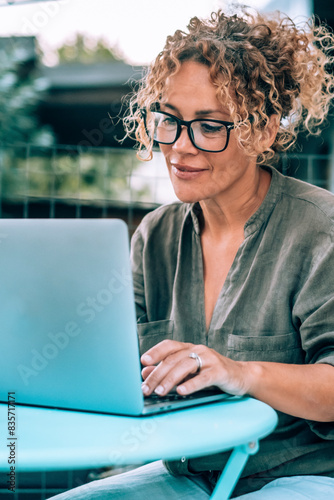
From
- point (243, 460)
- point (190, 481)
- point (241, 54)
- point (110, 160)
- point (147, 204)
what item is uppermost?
point (241, 54)

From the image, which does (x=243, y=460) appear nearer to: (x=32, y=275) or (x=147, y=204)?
(x=32, y=275)

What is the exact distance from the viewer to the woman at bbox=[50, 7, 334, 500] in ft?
3.58

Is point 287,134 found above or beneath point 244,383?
above

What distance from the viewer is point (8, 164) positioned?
166 inches

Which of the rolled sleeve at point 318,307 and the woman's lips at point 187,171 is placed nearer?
the rolled sleeve at point 318,307

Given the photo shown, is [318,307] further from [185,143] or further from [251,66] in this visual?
[251,66]

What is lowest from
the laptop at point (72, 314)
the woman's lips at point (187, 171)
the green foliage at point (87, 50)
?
the laptop at point (72, 314)

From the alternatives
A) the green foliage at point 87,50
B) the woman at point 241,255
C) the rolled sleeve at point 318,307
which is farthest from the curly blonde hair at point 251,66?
the green foliage at point 87,50

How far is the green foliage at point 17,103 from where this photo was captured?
16.1ft

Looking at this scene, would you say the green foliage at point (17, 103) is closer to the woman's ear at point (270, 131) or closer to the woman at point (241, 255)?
the woman at point (241, 255)

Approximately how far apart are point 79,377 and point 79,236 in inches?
8.3

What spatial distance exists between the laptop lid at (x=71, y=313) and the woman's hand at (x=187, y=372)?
8 cm

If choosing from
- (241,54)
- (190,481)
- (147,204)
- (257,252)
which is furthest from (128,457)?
(147,204)

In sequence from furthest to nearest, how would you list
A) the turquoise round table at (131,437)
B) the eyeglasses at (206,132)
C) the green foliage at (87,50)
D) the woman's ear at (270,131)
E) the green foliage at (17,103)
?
1. the green foliage at (87,50)
2. the green foliage at (17,103)
3. the woman's ear at (270,131)
4. the eyeglasses at (206,132)
5. the turquoise round table at (131,437)
